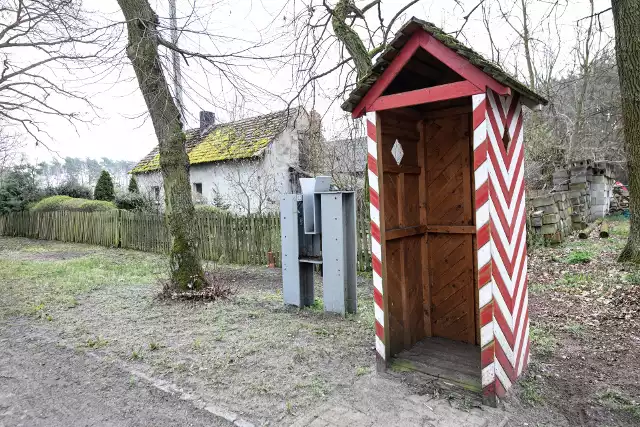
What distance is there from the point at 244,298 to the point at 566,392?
16.0 ft

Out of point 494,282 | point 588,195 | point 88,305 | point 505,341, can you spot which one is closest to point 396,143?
point 494,282

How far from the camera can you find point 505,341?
3.61 meters

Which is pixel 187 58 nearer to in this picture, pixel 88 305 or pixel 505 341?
pixel 88 305

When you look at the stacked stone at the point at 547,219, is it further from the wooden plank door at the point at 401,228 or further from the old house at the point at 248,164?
the old house at the point at 248,164

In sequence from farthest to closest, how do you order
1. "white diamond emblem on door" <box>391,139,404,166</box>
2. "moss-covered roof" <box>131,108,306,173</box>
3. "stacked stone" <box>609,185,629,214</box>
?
"moss-covered roof" <box>131,108,306,173</box>, "stacked stone" <box>609,185,629,214</box>, "white diamond emblem on door" <box>391,139,404,166</box>

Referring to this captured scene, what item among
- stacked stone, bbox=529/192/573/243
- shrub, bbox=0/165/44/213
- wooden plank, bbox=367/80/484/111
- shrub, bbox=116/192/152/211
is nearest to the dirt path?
wooden plank, bbox=367/80/484/111

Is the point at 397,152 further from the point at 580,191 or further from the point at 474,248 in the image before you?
the point at 580,191

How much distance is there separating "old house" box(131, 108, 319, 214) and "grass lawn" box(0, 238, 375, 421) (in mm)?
9250

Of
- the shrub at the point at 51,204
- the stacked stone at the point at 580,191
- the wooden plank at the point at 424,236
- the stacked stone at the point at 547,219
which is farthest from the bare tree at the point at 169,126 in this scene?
the shrub at the point at 51,204

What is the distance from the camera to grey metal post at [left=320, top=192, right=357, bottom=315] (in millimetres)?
5934

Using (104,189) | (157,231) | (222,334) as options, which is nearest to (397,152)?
(222,334)

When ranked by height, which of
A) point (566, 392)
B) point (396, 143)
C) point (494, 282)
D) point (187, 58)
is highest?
point (187, 58)

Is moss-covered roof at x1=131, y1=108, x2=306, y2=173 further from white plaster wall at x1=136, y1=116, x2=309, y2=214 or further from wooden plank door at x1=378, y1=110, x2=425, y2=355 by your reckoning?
wooden plank door at x1=378, y1=110, x2=425, y2=355

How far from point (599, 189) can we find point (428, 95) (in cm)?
1545
